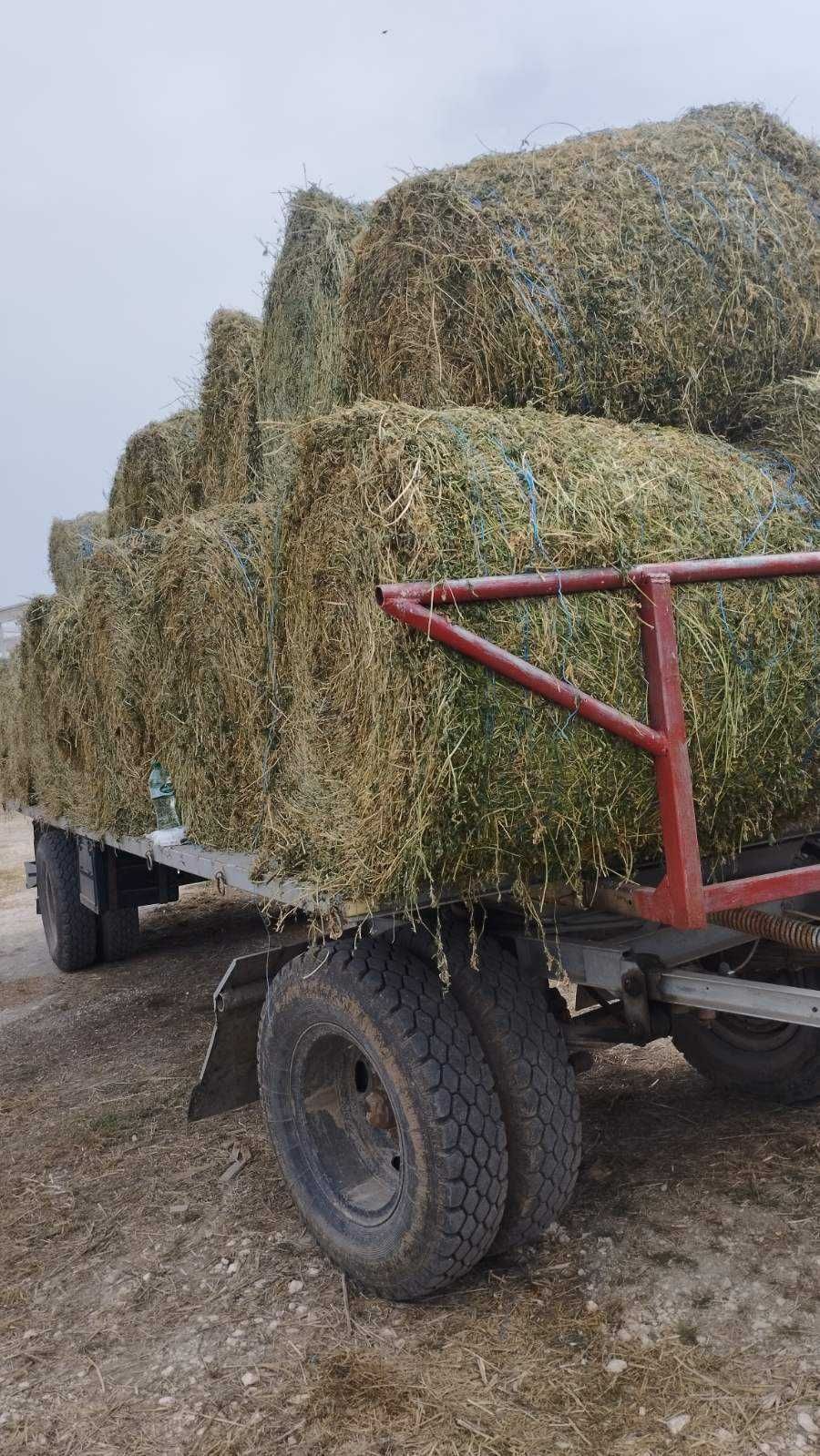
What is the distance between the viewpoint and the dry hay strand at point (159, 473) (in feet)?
21.9

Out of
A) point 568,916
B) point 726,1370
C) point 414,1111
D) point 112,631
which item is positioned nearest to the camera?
point 726,1370

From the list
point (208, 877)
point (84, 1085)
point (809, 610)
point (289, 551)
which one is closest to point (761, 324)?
point (809, 610)

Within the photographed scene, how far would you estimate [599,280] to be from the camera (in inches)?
141

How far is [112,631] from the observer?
5.24 meters

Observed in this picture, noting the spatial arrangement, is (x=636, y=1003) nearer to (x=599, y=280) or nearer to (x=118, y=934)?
(x=599, y=280)

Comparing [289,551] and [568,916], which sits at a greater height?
[289,551]

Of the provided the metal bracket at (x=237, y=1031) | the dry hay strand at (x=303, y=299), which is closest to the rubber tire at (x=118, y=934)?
the dry hay strand at (x=303, y=299)

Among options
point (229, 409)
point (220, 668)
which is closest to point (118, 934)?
point (229, 409)

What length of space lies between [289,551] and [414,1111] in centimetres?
159

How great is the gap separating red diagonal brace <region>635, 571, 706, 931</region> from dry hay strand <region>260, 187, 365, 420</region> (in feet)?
8.31

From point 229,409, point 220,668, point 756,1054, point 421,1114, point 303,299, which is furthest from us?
point 229,409

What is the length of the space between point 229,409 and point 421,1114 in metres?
4.09

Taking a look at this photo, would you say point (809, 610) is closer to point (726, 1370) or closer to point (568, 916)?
point (568, 916)

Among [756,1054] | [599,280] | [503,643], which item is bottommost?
[756,1054]
